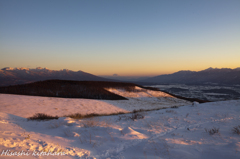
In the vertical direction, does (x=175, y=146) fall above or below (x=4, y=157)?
below

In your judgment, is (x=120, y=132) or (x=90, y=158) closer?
(x=90, y=158)

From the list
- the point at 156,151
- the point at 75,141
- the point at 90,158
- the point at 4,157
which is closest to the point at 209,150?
the point at 156,151

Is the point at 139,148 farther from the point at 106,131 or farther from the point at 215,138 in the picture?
the point at 215,138

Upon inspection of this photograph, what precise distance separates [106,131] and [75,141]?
137 centimetres

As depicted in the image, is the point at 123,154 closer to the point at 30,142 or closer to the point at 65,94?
the point at 30,142

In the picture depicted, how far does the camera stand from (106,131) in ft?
16.2

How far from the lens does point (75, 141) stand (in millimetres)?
3932

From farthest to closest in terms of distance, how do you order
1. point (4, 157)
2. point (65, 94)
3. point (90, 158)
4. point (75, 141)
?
point (65, 94)
point (75, 141)
point (90, 158)
point (4, 157)

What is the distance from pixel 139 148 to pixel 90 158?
57.2 inches

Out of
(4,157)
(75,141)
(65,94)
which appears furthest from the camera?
(65,94)

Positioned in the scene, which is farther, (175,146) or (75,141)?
(75,141)

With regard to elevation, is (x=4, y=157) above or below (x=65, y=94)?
above

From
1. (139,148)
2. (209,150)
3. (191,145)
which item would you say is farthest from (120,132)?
(209,150)

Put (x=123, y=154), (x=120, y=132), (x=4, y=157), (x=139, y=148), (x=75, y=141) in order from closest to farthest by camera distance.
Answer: (x=4, y=157) < (x=123, y=154) < (x=139, y=148) < (x=75, y=141) < (x=120, y=132)
